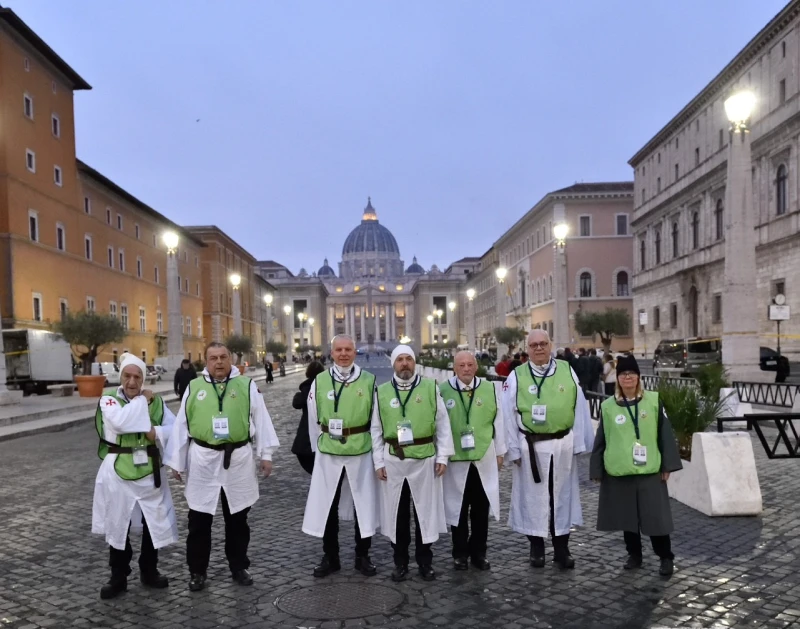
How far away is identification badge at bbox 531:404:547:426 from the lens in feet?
19.8

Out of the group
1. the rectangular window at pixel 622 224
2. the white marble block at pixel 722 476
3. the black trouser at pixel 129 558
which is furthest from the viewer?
the rectangular window at pixel 622 224

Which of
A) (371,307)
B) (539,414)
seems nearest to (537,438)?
(539,414)

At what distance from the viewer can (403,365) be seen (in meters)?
5.85

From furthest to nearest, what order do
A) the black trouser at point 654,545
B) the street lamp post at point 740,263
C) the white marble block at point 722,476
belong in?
the street lamp post at point 740,263, the white marble block at point 722,476, the black trouser at point 654,545

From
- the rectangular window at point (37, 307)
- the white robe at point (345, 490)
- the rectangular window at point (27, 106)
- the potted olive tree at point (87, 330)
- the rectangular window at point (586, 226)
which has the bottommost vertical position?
the white robe at point (345, 490)

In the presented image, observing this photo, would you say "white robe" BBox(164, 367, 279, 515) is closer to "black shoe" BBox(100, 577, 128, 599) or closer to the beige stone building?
"black shoe" BBox(100, 577, 128, 599)

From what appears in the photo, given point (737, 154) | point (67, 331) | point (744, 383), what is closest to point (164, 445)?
point (744, 383)

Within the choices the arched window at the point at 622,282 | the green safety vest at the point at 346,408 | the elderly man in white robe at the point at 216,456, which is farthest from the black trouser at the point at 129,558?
the arched window at the point at 622,282

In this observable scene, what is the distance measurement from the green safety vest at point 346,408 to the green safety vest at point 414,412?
0.41ft

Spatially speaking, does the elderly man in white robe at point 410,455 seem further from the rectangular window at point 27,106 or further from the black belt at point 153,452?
the rectangular window at point 27,106

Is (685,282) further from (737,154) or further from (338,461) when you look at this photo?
(338,461)

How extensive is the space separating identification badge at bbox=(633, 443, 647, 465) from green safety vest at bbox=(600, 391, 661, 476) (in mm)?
24

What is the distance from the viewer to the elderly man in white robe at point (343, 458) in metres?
5.85

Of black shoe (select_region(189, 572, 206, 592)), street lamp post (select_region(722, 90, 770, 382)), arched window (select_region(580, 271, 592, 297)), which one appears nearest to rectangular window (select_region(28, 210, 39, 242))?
street lamp post (select_region(722, 90, 770, 382))
